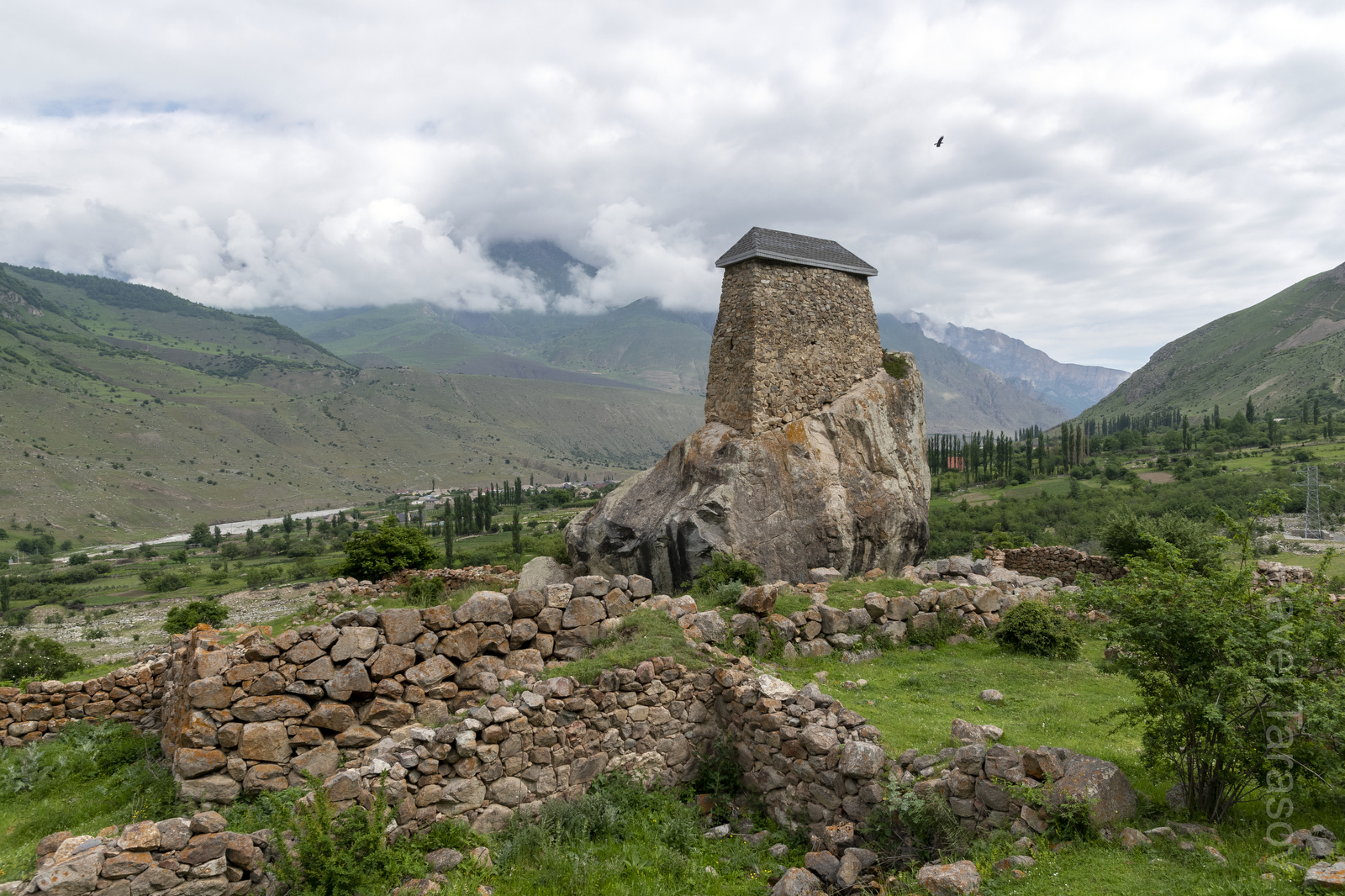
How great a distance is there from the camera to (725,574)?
17.2 meters

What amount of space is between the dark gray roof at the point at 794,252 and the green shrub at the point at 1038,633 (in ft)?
43.1

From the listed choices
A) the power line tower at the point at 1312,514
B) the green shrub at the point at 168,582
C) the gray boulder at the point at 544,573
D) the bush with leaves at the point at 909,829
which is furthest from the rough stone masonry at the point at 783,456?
the green shrub at the point at 168,582

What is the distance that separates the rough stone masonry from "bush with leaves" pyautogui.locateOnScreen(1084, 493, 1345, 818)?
12676mm

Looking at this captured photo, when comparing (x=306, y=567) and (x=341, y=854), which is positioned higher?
(x=341, y=854)

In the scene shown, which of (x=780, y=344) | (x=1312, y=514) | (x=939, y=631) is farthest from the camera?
(x=1312, y=514)

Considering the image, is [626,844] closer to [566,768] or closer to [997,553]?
[566,768]

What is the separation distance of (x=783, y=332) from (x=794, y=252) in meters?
3.12

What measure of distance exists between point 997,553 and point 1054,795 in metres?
21.1

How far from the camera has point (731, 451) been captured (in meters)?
20.9

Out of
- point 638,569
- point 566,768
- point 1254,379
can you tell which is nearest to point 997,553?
point 638,569

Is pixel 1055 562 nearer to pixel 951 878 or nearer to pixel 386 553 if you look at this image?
pixel 951 878

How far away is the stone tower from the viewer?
2159cm

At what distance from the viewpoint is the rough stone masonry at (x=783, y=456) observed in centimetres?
2028

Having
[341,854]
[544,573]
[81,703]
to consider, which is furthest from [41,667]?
[341,854]
